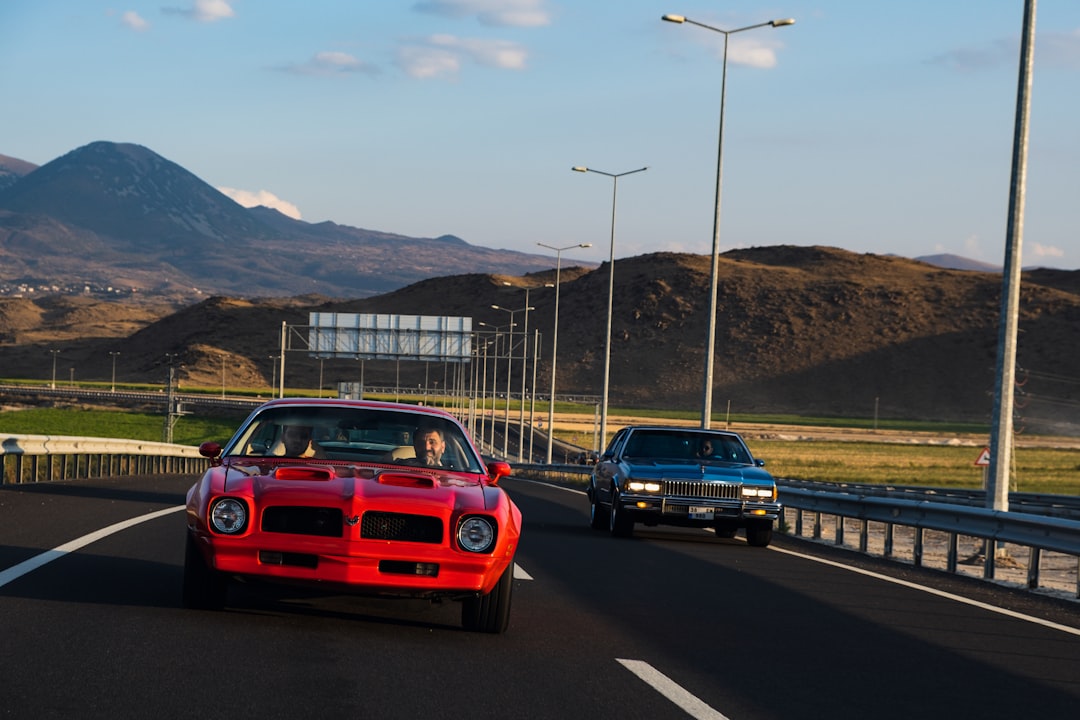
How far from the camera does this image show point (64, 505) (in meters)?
18.5

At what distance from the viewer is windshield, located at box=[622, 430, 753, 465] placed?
20.3m

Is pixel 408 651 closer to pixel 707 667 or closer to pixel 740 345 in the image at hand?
pixel 707 667

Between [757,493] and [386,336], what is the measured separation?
7000 centimetres

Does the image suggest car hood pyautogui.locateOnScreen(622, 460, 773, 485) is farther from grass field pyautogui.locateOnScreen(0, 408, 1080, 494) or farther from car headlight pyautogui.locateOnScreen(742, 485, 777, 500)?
grass field pyautogui.locateOnScreen(0, 408, 1080, 494)

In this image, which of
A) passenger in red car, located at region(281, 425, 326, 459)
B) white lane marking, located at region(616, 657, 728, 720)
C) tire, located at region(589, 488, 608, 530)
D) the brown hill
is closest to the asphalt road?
white lane marking, located at region(616, 657, 728, 720)

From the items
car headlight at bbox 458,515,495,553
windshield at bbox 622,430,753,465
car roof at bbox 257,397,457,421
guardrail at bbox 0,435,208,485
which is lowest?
guardrail at bbox 0,435,208,485

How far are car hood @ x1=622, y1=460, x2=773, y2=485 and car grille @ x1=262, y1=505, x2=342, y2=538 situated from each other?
10.4 meters

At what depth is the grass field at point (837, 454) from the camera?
64562 mm

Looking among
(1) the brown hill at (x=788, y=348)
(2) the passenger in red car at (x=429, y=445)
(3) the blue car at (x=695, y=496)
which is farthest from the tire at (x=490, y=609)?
(1) the brown hill at (x=788, y=348)

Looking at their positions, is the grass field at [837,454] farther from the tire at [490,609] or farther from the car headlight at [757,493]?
the tire at [490,609]

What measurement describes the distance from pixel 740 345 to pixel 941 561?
484ft

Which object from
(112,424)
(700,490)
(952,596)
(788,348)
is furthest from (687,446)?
(788,348)

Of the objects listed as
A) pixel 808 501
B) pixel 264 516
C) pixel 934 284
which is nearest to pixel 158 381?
pixel 934 284

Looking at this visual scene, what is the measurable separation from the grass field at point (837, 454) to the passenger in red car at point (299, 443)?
48.3 m
